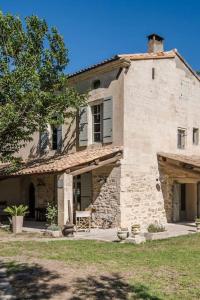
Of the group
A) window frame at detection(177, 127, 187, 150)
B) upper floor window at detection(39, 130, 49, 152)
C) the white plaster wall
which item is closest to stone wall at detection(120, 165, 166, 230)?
the white plaster wall

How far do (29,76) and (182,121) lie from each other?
7627mm

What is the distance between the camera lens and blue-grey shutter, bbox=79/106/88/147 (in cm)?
1625

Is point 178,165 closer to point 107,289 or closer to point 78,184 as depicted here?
point 78,184

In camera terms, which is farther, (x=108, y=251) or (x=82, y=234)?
(x=82, y=234)

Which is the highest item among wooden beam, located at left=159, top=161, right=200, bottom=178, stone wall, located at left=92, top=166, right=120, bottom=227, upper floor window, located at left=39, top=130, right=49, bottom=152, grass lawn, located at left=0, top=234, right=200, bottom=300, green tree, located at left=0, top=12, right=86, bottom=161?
green tree, located at left=0, top=12, right=86, bottom=161

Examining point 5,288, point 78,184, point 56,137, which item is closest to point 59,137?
point 56,137

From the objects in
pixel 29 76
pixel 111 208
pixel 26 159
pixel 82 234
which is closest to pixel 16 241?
pixel 82 234

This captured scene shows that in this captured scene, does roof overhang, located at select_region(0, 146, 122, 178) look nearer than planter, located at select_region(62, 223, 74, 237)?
No

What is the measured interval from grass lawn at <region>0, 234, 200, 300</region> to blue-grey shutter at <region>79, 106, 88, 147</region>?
6123 millimetres

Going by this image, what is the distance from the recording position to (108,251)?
378 inches

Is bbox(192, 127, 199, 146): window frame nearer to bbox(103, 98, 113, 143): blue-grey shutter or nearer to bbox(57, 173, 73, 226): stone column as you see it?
bbox(103, 98, 113, 143): blue-grey shutter

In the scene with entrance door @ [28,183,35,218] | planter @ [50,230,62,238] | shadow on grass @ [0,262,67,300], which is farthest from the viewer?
entrance door @ [28,183,35,218]

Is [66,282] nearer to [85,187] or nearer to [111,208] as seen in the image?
[111,208]

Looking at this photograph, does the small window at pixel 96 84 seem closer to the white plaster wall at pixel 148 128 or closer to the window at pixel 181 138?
the white plaster wall at pixel 148 128
